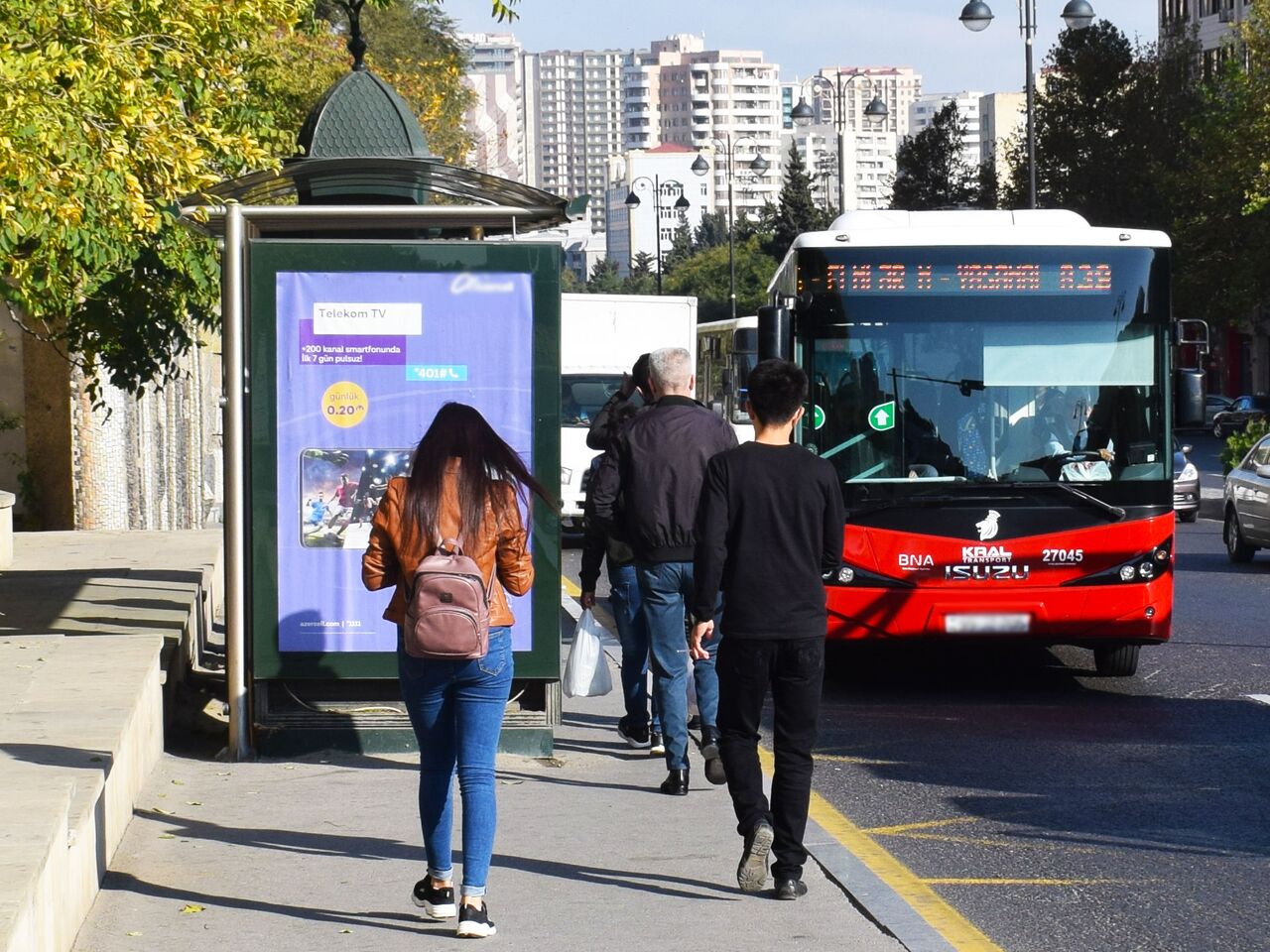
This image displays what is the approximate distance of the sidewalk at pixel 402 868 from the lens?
604 centimetres

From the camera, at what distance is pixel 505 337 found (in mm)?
9039

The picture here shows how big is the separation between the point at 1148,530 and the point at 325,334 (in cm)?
524

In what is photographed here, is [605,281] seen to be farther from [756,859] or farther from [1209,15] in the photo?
[756,859]

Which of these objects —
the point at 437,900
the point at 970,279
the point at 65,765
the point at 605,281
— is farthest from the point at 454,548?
the point at 605,281

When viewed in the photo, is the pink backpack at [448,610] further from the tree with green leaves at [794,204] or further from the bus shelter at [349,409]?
the tree with green leaves at [794,204]

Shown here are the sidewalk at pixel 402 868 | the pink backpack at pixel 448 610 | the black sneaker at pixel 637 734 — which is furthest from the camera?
→ the black sneaker at pixel 637 734

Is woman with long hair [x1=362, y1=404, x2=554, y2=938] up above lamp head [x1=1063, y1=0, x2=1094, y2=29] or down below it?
below

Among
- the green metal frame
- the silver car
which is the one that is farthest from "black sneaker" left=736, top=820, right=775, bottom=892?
the silver car

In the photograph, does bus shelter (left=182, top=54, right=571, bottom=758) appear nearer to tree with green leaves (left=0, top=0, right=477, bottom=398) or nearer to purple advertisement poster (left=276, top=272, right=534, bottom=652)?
purple advertisement poster (left=276, top=272, right=534, bottom=652)

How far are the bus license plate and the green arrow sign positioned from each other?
1.15m

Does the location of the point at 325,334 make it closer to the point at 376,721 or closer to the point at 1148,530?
the point at 376,721

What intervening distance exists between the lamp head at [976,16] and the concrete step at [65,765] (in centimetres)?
2508

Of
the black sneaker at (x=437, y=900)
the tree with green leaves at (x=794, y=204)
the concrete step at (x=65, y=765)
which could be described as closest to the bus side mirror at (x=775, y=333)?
the concrete step at (x=65, y=765)

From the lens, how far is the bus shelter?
898cm
